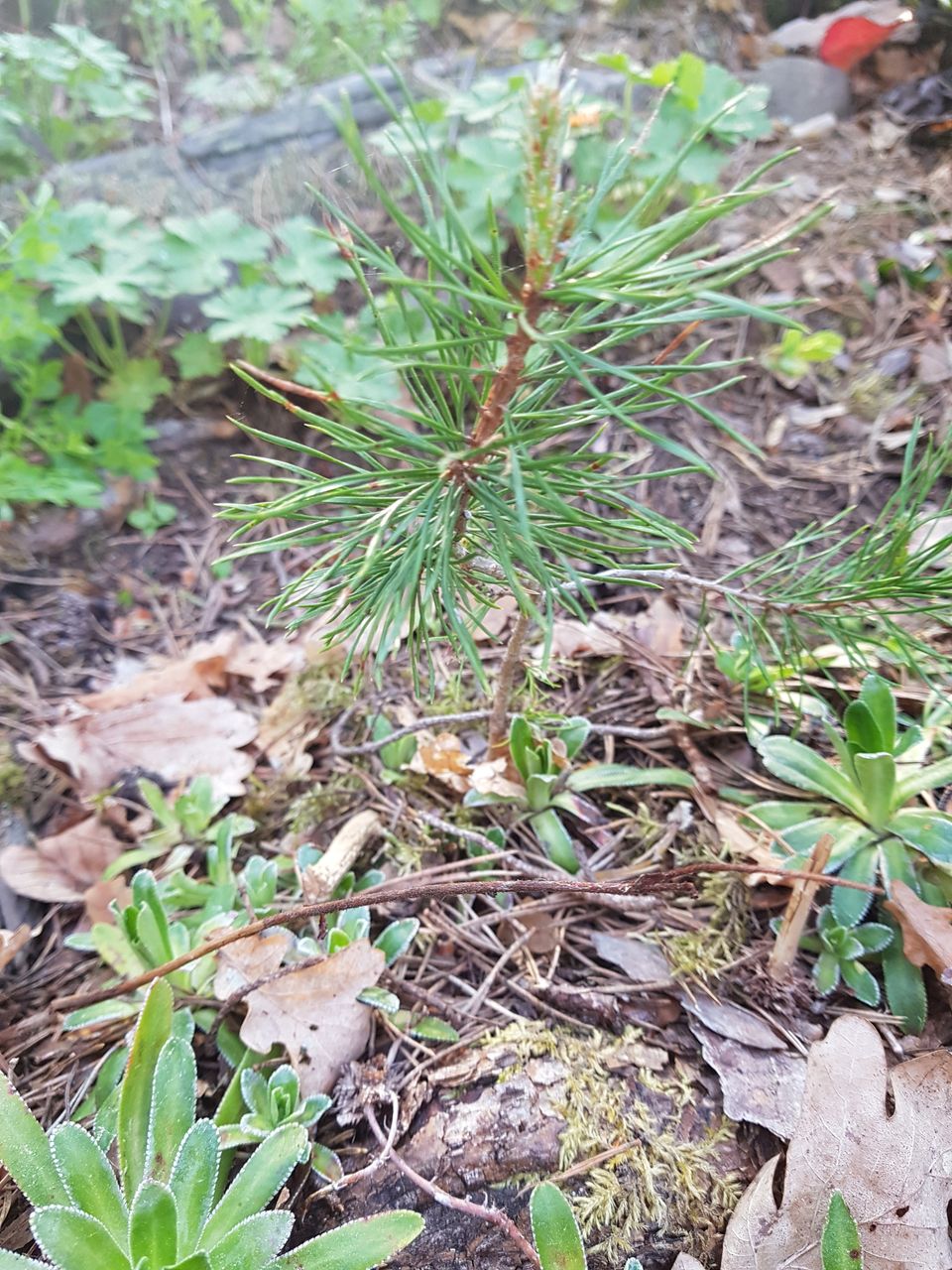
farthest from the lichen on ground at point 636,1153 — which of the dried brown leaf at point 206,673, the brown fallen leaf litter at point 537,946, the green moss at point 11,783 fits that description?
the green moss at point 11,783

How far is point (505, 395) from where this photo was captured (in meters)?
0.97

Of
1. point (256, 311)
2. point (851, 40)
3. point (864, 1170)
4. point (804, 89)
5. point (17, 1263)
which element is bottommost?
point (864, 1170)

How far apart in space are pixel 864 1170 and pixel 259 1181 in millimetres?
819

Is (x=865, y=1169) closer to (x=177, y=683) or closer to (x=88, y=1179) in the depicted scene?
(x=88, y=1179)

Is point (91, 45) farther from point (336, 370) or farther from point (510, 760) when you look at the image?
point (510, 760)

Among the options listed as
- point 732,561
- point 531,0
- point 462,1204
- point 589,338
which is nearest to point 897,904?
point 462,1204

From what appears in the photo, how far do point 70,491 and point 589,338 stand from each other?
5.85 feet

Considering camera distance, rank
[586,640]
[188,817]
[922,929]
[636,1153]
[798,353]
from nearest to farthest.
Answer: [636,1153] → [922,929] → [188,817] → [586,640] → [798,353]

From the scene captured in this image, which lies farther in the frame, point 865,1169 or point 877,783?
point 877,783

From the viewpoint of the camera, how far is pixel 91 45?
280cm

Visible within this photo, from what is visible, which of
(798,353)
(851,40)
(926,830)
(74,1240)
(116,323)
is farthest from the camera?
(851,40)

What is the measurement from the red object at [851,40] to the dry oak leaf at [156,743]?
3.82 m

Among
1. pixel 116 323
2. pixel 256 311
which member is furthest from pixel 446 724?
pixel 116 323

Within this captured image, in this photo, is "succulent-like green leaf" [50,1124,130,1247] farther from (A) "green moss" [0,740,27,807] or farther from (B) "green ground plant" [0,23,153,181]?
(B) "green ground plant" [0,23,153,181]
